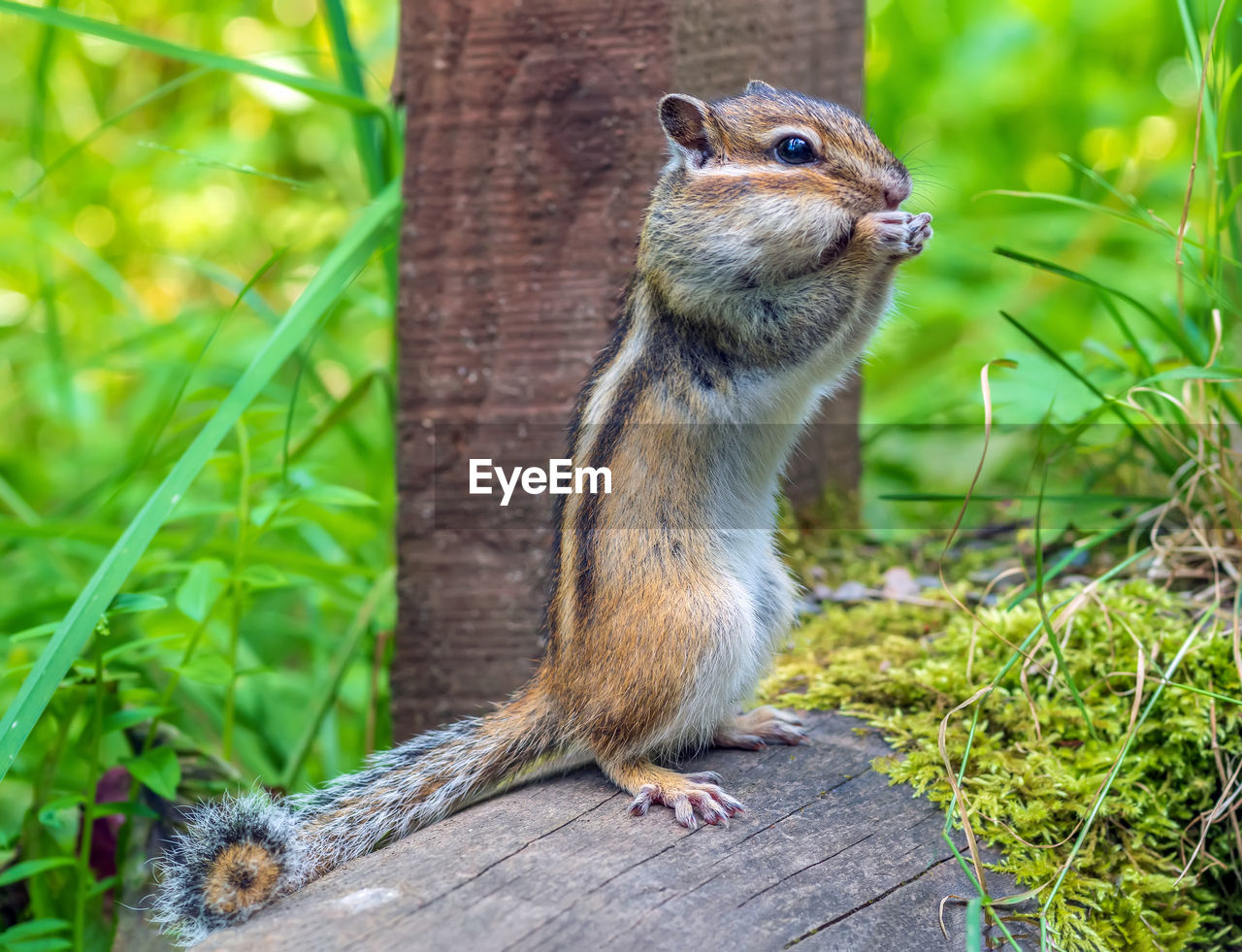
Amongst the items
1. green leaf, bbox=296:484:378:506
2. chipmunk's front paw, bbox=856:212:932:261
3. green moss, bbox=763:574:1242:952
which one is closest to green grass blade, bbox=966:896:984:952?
green moss, bbox=763:574:1242:952

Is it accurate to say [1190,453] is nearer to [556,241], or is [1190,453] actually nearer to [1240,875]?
[1240,875]

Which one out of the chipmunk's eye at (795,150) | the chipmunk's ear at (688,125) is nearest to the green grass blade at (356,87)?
the chipmunk's ear at (688,125)

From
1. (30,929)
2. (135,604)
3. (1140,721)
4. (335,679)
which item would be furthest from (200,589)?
(1140,721)

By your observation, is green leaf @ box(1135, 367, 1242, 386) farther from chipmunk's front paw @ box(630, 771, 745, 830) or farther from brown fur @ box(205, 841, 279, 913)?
brown fur @ box(205, 841, 279, 913)

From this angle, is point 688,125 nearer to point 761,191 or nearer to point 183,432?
point 761,191

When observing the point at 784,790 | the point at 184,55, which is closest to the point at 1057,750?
the point at 784,790
